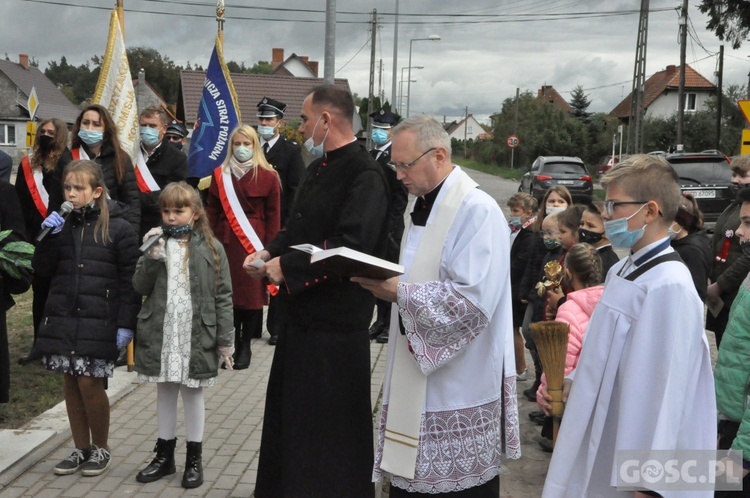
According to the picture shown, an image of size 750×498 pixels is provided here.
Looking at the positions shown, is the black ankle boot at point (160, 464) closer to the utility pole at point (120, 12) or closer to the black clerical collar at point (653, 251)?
the black clerical collar at point (653, 251)

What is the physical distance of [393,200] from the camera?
8.02m

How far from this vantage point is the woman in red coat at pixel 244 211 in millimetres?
7930

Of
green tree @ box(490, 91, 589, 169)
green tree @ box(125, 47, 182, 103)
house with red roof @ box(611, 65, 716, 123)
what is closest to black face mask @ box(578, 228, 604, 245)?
green tree @ box(490, 91, 589, 169)

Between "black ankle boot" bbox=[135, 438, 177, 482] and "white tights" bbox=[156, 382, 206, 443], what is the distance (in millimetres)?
49

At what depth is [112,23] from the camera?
7.67 meters

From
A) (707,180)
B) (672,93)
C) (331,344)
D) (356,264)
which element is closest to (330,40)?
(331,344)

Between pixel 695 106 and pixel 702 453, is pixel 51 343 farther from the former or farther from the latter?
pixel 695 106

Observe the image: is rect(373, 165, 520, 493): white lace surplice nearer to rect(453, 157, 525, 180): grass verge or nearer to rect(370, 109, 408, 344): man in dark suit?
rect(370, 109, 408, 344): man in dark suit

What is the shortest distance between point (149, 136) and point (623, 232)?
5673 millimetres

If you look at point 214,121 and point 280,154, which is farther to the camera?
point 214,121

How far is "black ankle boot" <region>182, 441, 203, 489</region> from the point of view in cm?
508

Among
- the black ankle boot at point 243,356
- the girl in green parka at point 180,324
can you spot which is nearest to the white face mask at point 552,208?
the girl in green parka at point 180,324

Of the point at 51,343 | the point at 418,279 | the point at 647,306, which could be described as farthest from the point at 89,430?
the point at 647,306

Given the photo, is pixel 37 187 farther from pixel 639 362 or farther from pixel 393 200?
pixel 639 362
